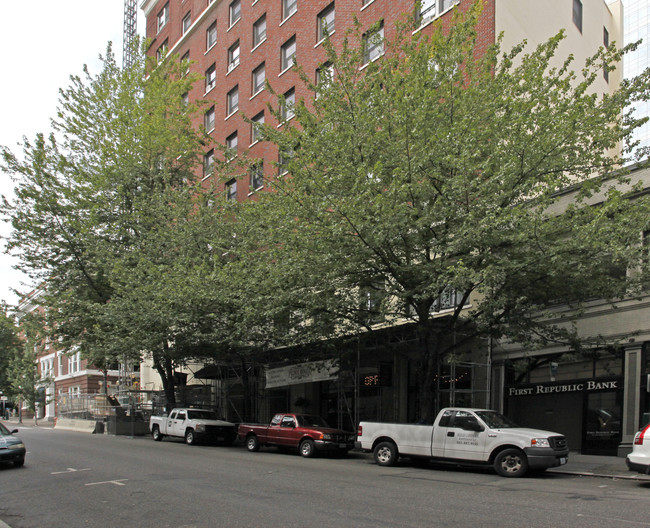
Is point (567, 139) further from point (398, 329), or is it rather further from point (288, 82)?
point (288, 82)

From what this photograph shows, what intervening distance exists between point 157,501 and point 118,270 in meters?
15.1

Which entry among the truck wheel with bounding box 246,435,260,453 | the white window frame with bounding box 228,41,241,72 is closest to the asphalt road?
the truck wheel with bounding box 246,435,260,453

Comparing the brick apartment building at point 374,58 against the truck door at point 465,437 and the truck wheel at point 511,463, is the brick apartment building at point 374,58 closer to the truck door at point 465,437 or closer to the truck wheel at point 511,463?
the truck door at point 465,437

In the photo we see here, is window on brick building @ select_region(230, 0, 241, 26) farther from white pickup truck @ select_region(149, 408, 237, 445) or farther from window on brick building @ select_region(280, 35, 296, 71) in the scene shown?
white pickup truck @ select_region(149, 408, 237, 445)

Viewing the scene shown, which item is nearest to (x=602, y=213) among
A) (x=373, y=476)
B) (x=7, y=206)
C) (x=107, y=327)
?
(x=373, y=476)

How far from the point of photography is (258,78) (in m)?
35.3

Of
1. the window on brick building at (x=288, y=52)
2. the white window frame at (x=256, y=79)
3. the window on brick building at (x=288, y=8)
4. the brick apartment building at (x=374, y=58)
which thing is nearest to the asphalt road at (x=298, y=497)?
the brick apartment building at (x=374, y=58)

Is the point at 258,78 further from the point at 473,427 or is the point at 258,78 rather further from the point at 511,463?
the point at 511,463

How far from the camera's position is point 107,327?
88.9ft

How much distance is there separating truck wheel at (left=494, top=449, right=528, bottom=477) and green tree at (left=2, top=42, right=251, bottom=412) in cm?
1134

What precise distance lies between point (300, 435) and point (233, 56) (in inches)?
1056

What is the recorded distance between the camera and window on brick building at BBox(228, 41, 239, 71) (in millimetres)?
37656

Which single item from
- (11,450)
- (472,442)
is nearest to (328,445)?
(472,442)

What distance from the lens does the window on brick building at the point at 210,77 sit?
3975 cm
